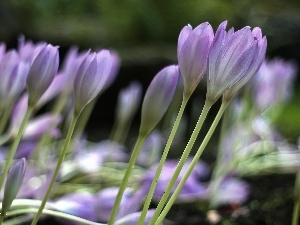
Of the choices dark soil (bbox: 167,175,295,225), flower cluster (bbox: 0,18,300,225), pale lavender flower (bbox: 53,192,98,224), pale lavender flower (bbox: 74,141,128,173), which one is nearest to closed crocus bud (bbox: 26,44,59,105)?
flower cluster (bbox: 0,18,300,225)

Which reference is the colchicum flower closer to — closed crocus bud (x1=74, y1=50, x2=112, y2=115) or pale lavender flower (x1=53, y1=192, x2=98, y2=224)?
closed crocus bud (x1=74, y1=50, x2=112, y2=115)

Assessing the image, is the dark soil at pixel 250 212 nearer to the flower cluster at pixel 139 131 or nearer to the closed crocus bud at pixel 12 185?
the flower cluster at pixel 139 131

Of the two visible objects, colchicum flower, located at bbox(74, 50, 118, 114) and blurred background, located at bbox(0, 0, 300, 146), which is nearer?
colchicum flower, located at bbox(74, 50, 118, 114)

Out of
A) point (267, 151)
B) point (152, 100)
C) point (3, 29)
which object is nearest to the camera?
point (152, 100)

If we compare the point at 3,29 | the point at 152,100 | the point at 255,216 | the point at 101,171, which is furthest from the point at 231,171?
the point at 3,29

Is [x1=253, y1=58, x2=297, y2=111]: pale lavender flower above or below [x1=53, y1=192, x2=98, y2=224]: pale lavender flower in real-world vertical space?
above

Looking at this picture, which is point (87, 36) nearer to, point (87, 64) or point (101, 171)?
point (101, 171)

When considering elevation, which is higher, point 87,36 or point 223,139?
point 87,36
